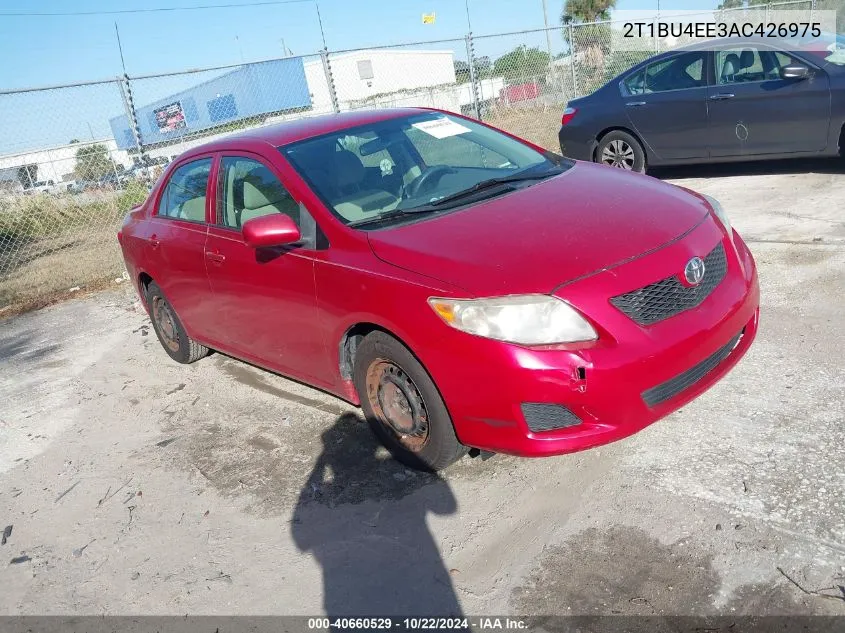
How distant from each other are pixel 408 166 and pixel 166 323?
2.62m

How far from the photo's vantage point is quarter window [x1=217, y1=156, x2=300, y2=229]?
154 inches

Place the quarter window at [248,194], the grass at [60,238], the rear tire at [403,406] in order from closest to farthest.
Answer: the rear tire at [403,406] → the quarter window at [248,194] → the grass at [60,238]

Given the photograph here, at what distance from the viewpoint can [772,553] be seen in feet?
8.45

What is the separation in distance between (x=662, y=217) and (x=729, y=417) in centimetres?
102

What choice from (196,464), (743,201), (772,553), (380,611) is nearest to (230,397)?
(196,464)

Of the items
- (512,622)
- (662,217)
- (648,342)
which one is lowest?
(512,622)

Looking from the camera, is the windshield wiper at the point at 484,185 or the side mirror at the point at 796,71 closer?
the windshield wiper at the point at 484,185

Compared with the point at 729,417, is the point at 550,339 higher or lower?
higher

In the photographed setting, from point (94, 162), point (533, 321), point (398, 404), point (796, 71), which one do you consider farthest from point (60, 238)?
point (533, 321)

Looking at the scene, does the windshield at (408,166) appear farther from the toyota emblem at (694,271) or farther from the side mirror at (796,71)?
the side mirror at (796,71)

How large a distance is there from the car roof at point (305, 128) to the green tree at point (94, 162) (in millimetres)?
6888

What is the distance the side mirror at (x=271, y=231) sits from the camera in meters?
3.56

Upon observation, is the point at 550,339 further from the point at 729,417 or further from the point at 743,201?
the point at 743,201

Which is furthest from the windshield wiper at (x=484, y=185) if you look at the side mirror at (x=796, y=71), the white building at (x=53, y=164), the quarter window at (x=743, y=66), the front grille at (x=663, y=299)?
the white building at (x=53, y=164)
